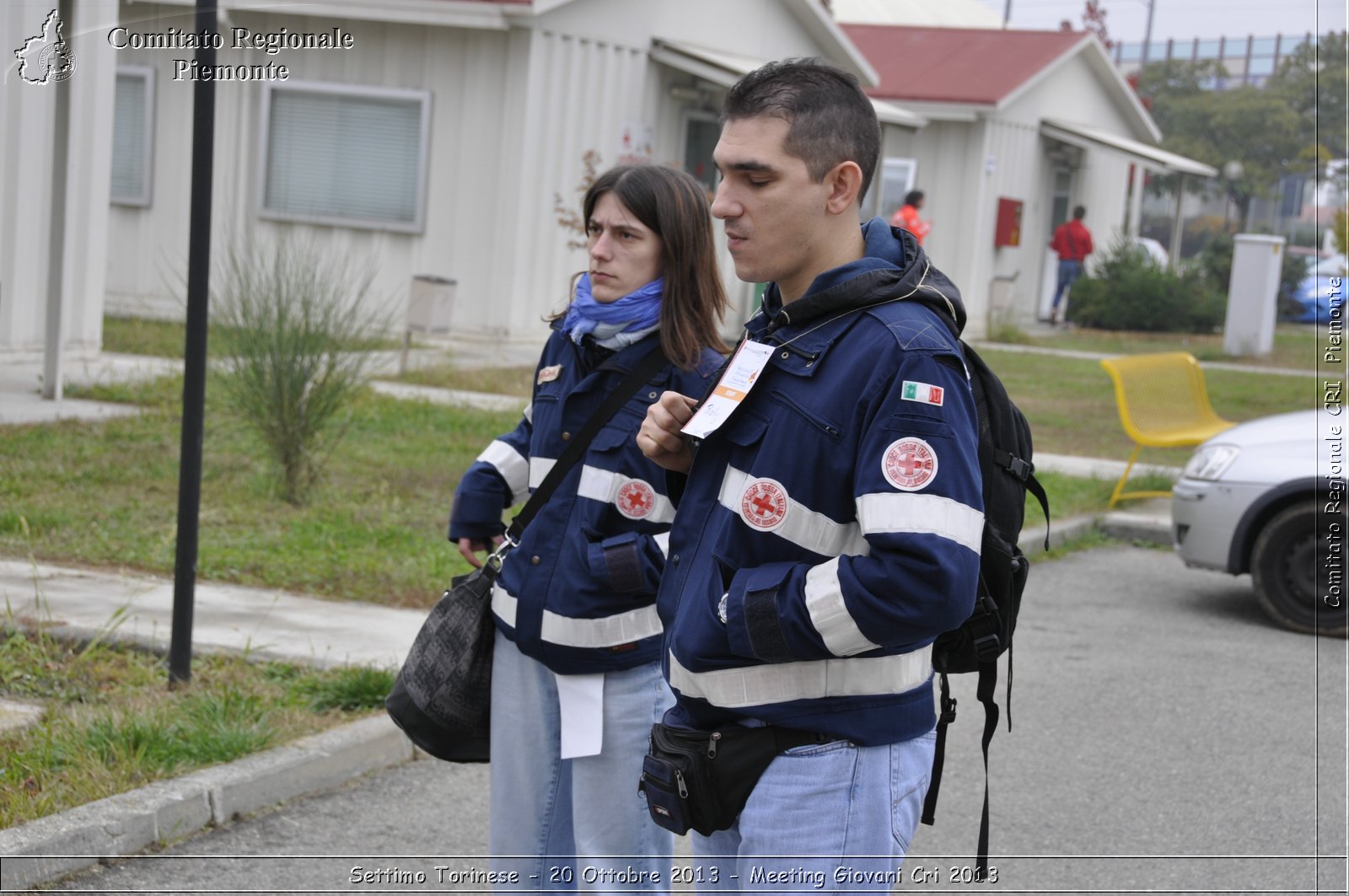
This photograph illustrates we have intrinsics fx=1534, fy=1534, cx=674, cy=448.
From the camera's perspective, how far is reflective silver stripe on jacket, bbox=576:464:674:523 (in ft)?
10.4

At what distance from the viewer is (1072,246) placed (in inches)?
1050

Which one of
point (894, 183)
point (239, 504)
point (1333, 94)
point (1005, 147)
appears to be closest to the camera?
point (239, 504)

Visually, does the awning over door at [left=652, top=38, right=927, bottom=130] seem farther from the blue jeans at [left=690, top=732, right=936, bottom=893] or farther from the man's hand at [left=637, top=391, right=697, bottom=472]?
the blue jeans at [left=690, top=732, right=936, bottom=893]

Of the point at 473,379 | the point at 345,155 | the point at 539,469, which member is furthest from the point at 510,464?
the point at 345,155

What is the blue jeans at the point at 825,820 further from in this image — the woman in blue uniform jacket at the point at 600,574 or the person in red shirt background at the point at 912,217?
the person in red shirt background at the point at 912,217

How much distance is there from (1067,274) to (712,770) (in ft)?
84.9

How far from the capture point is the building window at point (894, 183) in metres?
24.1

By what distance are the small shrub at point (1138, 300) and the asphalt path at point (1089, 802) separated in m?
20.0

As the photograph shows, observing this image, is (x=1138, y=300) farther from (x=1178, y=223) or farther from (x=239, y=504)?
(x=239, y=504)

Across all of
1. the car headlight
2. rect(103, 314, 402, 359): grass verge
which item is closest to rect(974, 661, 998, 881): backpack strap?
the car headlight

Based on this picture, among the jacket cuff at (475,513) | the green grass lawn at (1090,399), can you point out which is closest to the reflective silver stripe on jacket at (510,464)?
the jacket cuff at (475,513)

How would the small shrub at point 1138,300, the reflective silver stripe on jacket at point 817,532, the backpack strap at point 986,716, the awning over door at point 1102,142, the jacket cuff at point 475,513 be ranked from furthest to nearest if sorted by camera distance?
the small shrub at point 1138,300
the awning over door at point 1102,142
the jacket cuff at point 475,513
the backpack strap at point 986,716
the reflective silver stripe on jacket at point 817,532

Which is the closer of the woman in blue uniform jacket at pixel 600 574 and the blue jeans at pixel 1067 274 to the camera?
the woman in blue uniform jacket at pixel 600 574

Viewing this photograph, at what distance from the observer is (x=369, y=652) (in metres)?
5.93
